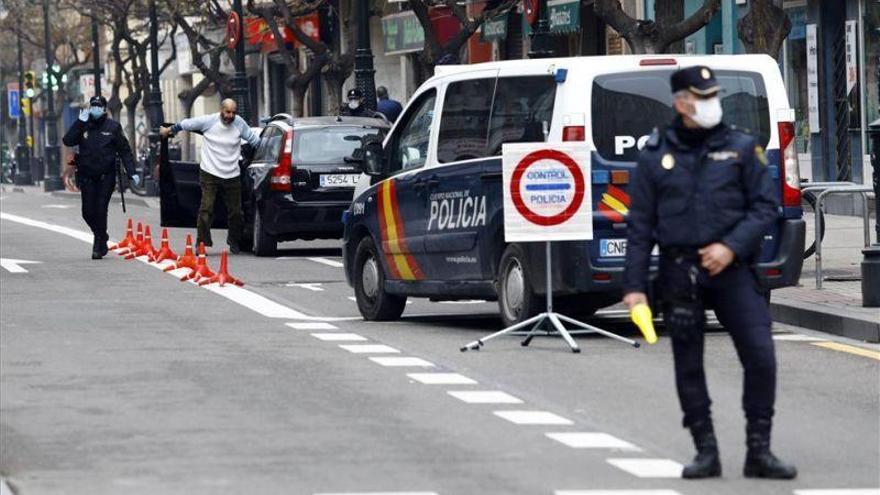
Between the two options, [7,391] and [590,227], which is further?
[590,227]

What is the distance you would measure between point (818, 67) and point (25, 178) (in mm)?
60385

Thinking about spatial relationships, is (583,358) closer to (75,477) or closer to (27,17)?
(75,477)

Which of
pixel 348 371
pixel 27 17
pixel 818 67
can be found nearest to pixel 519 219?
pixel 348 371

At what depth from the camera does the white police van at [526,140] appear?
609 inches

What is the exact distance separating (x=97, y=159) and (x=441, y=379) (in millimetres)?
14301

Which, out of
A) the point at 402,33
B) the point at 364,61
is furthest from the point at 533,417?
the point at 402,33

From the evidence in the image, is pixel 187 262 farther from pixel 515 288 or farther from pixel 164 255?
pixel 515 288

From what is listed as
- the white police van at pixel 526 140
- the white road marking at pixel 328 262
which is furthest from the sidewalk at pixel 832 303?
the white road marking at pixel 328 262

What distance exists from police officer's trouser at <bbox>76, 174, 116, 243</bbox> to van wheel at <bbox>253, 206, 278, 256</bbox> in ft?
5.43

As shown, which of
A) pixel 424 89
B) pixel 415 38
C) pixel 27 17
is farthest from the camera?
pixel 27 17

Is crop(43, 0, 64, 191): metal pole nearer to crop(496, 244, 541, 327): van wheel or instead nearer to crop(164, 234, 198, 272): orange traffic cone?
crop(164, 234, 198, 272): orange traffic cone

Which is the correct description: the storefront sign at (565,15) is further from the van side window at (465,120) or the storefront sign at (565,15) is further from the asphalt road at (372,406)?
the van side window at (465,120)

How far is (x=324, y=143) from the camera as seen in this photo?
26891mm

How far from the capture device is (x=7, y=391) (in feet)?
42.7
